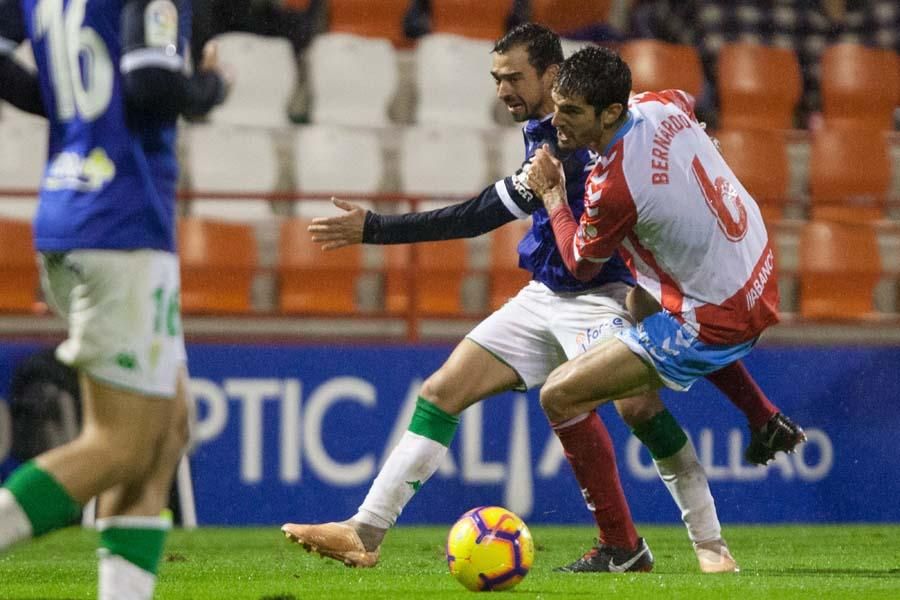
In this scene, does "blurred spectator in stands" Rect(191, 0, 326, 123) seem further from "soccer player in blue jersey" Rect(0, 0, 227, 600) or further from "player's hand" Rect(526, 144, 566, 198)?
"soccer player in blue jersey" Rect(0, 0, 227, 600)

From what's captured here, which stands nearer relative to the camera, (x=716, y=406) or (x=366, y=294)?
(x=716, y=406)

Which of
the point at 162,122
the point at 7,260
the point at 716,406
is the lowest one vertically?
the point at 716,406

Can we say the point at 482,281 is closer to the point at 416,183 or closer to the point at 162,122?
the point at 416,183

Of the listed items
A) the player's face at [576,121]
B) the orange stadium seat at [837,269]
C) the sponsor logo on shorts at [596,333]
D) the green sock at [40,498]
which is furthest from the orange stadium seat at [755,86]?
the green sock at [40,498]

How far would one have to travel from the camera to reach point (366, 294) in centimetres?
1028

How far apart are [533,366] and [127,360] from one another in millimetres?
2678

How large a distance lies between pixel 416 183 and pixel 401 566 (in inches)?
179

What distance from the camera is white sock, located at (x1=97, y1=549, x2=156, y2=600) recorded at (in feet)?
12.6

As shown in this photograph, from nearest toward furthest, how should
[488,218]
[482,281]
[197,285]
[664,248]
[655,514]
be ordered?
1. [664,248]
2. [488,218]
3. [655,514]
4. [197,285]
5. [482,281]

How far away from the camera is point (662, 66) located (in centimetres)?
1157

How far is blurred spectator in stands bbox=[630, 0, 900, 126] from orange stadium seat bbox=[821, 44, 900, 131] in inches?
10.0

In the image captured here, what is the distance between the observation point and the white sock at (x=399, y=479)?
236 inches

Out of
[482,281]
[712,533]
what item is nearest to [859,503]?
[482,281]

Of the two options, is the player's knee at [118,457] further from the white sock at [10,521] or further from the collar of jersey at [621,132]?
the collar of jersey at [621,132]
